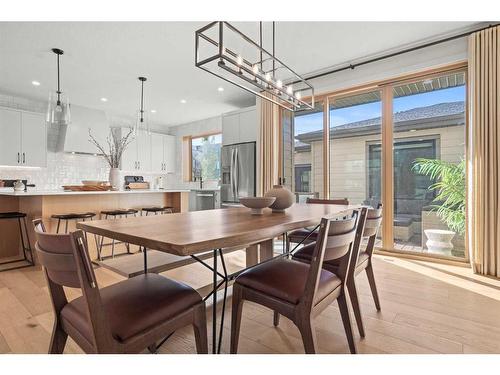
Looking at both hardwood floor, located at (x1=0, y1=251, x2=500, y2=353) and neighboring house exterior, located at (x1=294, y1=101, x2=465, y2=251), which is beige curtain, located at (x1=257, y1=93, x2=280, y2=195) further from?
hardwood floor, located at (x1=0, y1=251, x2=500, y2=353)

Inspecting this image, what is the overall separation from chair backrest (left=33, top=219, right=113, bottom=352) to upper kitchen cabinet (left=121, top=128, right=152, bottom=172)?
5802 mm

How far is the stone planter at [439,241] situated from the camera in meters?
3.44

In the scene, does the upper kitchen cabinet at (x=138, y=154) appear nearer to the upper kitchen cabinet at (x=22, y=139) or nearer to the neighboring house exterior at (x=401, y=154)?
the upper kitchen cabinet at (x=22, y=139)

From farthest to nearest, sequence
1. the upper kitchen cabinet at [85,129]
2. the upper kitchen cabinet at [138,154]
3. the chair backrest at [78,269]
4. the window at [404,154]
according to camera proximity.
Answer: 1. the upper kitchen cabinet at [138,154]
2. the upper kitchen cabinet at [85,129]
3. the window at [404,154]
4. the chair backrest at [78,269]

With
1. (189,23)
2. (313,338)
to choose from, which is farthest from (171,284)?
(189,23)

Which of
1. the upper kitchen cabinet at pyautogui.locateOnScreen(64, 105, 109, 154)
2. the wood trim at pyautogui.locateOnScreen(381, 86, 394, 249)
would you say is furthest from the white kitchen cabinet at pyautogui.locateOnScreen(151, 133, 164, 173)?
the wood trim at pyautogui.locateOnScreen(381, 86, 394, 249)

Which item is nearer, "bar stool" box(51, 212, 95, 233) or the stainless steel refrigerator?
"bar stool" box(51, 212, 95, 233)

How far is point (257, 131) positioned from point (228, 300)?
3.13 meters

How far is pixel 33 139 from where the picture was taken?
5039 mm

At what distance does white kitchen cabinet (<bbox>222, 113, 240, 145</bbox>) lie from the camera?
205 inches

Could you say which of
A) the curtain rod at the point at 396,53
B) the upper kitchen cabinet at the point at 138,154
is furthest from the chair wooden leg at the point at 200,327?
the upper kitchen cabinet at the point at 138,154

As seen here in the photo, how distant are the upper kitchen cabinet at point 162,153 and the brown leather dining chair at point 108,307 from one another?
5996mm
